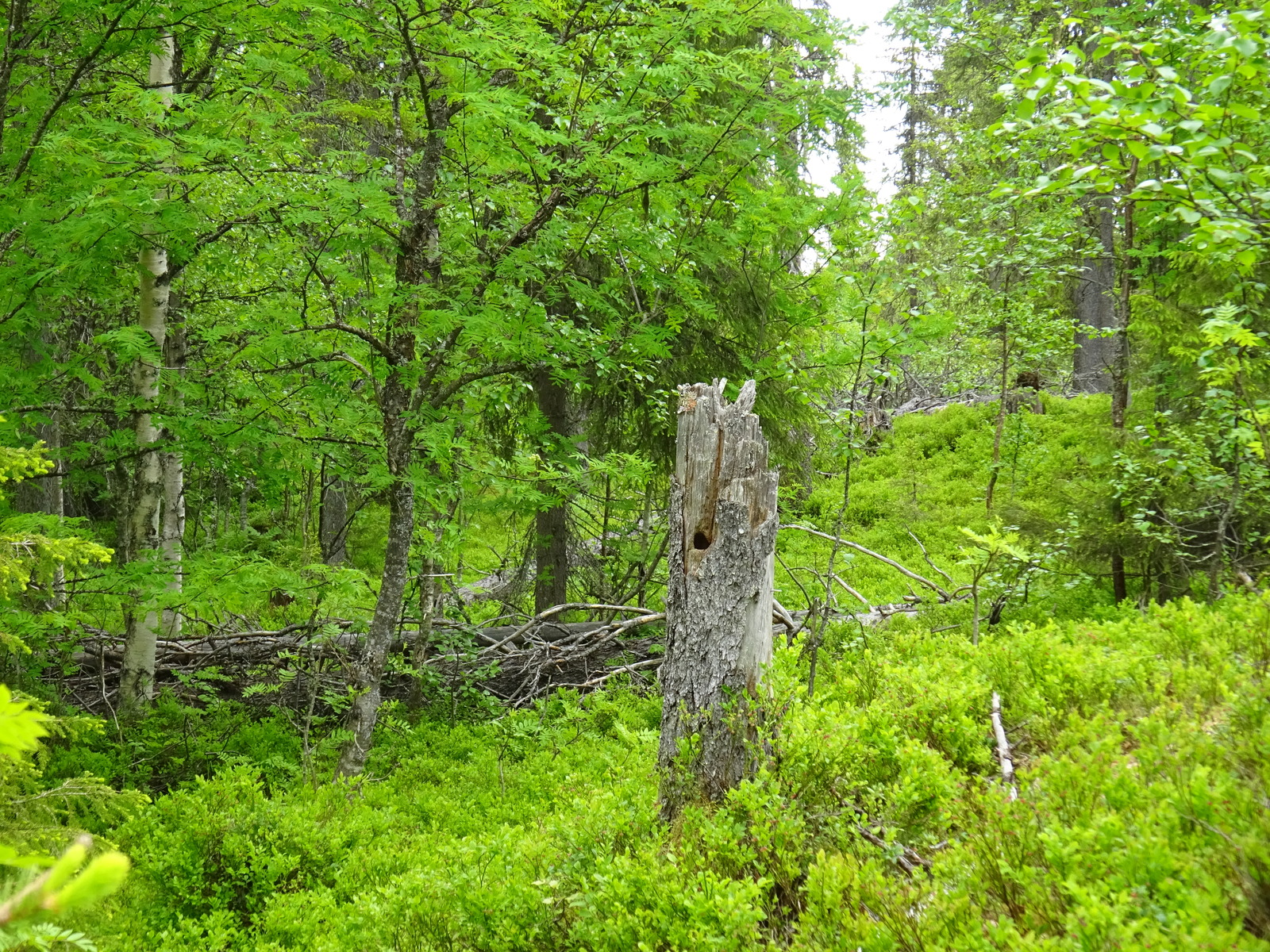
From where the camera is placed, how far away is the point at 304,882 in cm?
539

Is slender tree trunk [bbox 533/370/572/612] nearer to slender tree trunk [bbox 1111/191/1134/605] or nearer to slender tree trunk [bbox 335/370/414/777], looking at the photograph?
slender tree trunk [bbox 335/370/414/777]

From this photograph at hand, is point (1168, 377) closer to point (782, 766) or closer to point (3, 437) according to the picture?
point (782, 766)

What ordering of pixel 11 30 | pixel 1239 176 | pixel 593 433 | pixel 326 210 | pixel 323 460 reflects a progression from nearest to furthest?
pixel 1239 176
pixel 11 30
pixel 326 210
pixel 323 460
pixel 593 433

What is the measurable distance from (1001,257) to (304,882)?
33.6 ft

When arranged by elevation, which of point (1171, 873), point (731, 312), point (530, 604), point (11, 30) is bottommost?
point (530, 604)

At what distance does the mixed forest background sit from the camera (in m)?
3.09

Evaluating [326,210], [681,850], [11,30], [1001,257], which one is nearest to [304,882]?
[681,850]

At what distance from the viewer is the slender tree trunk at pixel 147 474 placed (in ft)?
24.4

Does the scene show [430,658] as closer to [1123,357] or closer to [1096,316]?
[1123,357]

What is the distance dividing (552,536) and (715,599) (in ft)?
19.4

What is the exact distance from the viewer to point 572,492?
7.47m

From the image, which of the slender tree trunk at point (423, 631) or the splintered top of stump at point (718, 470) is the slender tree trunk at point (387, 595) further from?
the splintered top of stump at point (718, 470)

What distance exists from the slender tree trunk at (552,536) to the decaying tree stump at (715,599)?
5245 mm

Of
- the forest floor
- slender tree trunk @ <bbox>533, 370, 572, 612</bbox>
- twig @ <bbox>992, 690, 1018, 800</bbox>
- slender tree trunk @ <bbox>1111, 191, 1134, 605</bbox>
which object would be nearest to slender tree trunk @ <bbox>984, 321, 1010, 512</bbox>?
slender tree trunk @ <bbox>1111, 191, 1134, 605</bbox>
